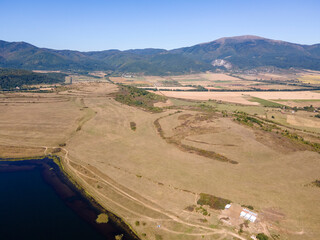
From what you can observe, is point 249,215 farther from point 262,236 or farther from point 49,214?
point 49,214

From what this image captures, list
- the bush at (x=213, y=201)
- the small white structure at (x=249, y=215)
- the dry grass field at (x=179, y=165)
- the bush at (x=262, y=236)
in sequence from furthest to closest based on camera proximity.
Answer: the bush at (x=213, y=201) < the dry grass field at (x=179, y=165) < the small white structure at (x=249, y=215) < the bush at (x=262, y=236)

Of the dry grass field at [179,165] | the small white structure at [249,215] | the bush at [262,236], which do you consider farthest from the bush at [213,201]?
the bush at [262,236]

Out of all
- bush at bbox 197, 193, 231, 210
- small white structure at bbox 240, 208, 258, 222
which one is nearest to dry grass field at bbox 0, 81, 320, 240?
small white structure at bbox 240, 208, 258, 222

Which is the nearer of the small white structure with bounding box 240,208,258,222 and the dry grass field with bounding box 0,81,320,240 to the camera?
the small white structure with bounding box 240,208,258,222

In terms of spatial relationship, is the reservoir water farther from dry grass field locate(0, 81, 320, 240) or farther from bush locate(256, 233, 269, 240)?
bush locate(256, 233, 269, 240)

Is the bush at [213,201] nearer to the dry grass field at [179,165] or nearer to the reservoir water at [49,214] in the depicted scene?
the dry grass field at [179,165]

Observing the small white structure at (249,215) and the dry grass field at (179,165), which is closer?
the small white structure at (249,215)
